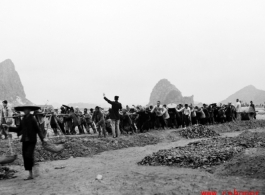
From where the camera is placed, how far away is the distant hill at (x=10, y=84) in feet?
451

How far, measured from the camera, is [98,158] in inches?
439

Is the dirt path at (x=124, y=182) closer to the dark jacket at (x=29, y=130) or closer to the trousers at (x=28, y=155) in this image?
the trousers at (x=28, y=155)

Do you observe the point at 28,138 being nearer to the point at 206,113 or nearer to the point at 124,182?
the point at 124,182

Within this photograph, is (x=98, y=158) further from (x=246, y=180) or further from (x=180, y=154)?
(x=246, y=180)

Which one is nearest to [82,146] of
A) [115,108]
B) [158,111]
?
[115,108]

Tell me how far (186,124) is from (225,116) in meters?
4.74

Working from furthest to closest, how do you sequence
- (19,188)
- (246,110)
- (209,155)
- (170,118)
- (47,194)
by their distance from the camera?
1. (246,110)
2. (170,118)
3. (209,155)
4. (19,188)
5. (47,194)

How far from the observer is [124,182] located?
6.86 metres

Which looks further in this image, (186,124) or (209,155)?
(186,124)

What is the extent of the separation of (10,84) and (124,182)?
148 metres

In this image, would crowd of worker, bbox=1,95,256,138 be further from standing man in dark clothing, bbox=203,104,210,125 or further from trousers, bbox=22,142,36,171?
trousers, bbox=22,142,36,171

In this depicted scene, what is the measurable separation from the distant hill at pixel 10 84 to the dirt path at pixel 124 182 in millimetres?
136438

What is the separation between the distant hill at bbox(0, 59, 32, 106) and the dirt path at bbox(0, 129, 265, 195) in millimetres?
Answer: 136438

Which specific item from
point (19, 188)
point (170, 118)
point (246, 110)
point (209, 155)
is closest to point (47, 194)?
point (19, 188)
